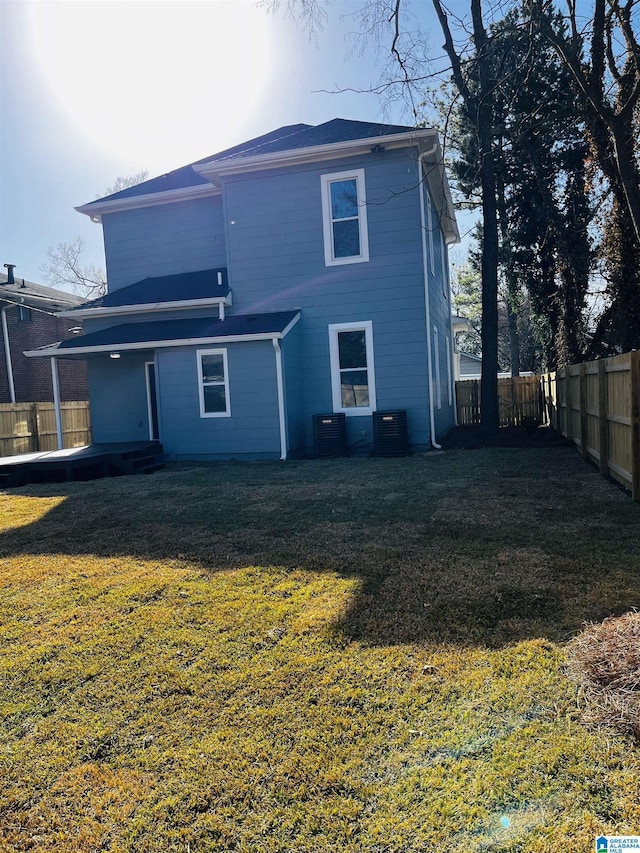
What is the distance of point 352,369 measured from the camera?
11844 millimetres

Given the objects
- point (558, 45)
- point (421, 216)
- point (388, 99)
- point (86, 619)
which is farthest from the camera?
point (421, 216)

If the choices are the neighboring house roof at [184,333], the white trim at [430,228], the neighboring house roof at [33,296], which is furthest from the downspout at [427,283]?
the neighboring house roof at [33,296]

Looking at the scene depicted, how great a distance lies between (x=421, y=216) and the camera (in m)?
11.2

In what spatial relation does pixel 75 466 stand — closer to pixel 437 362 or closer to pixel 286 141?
pixel 286 141

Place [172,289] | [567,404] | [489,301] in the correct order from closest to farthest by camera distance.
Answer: [567,404], [489,301], [172,289]

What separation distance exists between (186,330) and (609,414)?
8295 mm

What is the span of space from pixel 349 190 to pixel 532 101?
25.7 ft

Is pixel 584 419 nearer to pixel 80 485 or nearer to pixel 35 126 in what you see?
pixel 80 485

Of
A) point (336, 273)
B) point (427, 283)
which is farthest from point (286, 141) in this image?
point (427, 283)

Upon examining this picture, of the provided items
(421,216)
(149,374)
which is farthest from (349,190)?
(149,374)

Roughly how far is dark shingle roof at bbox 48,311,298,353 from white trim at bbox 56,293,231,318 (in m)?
0.34

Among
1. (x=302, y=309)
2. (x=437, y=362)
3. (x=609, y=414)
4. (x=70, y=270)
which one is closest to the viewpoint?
(x=609, y=414)

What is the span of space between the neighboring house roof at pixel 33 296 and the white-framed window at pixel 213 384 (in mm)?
9718

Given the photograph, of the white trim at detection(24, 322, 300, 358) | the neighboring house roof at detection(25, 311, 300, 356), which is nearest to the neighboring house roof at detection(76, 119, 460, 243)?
the neighboring house roof at detection(25, 311, 300, 356)
